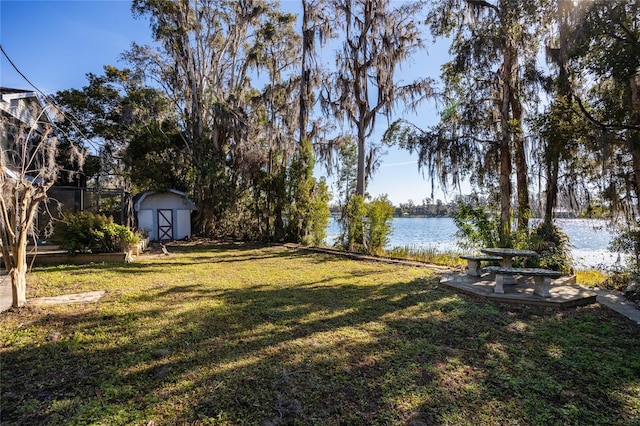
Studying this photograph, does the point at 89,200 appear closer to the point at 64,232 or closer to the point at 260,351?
the point at 64,232

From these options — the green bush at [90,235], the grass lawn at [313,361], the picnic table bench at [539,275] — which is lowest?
the grass lawn at [313,361]

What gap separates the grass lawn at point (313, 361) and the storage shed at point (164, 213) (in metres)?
10.8

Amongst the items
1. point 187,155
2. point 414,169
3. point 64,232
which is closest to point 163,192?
point 187,155

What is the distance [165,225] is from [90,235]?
7687mm

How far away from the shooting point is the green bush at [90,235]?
7.98m

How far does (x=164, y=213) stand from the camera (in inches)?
619

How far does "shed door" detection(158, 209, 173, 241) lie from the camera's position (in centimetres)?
1559

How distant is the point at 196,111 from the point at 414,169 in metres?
13.3

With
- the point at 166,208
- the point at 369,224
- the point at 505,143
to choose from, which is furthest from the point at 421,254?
the point at 166,208

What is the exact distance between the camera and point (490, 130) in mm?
8055

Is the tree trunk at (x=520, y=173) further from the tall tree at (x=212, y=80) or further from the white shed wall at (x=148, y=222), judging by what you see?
the white shed wall at (x=148, y=222)

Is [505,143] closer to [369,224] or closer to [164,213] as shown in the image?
[369,224]

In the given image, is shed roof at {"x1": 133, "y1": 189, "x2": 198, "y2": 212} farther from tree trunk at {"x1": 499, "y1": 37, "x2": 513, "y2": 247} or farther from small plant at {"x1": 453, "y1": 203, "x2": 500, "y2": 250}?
tree trunk at {"x1": 499, "y1": 37, "x2": 513, "y2": 247}

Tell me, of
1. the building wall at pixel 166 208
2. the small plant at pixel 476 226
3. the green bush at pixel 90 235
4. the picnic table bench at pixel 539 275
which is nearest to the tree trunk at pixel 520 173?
the small plant at pixel 476 226
